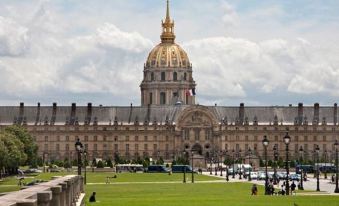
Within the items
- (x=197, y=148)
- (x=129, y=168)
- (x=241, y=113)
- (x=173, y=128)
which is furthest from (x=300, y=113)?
(x=129, y=168)

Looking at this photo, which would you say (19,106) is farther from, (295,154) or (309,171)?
(309,171)

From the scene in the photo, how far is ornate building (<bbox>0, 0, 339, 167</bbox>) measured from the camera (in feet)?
601

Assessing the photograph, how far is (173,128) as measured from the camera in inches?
7259

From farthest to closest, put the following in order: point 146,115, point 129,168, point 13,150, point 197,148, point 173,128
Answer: point 146,115 < point 173,128 < point 197,148 < point 129,168 < point 13,150

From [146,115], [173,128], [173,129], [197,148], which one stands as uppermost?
[146,115]

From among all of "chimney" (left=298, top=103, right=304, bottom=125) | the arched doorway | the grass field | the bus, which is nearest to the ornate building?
"chimney" (left=298, top=103, right=304, bottom=125)

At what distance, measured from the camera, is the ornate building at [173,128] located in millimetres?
183125

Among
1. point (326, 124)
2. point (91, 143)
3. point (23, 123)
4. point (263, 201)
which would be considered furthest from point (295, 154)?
point (263, 201)

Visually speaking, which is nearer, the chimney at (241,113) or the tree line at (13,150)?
the tree line at (13,150)

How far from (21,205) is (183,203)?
2719 cm

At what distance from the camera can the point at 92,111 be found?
187000 mm

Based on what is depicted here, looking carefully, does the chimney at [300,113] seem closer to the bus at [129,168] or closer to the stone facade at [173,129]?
the stone facade at [173,129]

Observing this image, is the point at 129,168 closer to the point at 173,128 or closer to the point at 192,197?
the point at 173,128

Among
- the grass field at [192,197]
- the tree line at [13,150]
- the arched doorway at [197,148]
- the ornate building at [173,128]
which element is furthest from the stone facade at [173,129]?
the grass field at [192,197]
